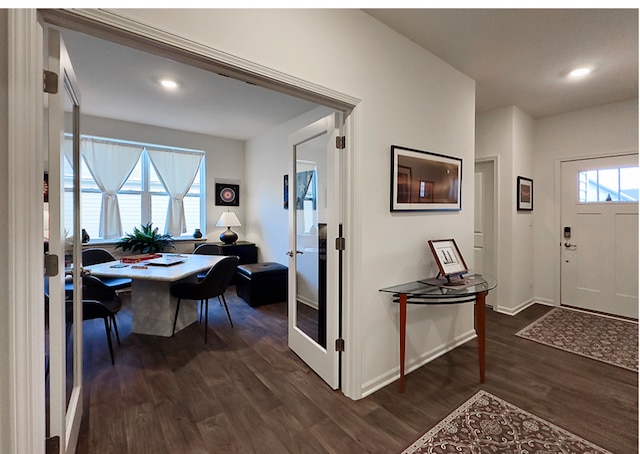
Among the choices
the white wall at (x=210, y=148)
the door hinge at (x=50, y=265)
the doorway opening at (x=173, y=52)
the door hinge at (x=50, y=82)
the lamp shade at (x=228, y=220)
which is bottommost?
the door hinge at (x=50, y=265)

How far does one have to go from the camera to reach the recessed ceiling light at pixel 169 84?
3.14 meters

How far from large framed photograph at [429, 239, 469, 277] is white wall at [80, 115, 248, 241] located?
413 centimetres

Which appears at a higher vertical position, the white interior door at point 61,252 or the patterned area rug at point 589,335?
the white interior door at point 61,252

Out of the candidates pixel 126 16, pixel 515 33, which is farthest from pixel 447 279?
pixel 126 16

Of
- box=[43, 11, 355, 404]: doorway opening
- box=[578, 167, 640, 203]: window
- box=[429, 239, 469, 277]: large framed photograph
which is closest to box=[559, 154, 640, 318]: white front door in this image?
box=[578, 167, 640, 203]: window

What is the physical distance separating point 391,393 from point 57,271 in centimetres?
204

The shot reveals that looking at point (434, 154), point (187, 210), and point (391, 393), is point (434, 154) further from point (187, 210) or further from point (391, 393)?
point (187, 210)

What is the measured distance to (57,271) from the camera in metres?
1.20

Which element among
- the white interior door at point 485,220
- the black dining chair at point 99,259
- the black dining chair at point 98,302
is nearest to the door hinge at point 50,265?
the black dining chair at point 98,302

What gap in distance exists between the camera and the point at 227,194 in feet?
18.3

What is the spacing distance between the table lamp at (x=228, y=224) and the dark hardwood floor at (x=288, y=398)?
8.01 ft

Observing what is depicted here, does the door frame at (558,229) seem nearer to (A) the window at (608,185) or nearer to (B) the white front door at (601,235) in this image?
(B) the white front door at (601,235)

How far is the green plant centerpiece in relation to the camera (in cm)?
452

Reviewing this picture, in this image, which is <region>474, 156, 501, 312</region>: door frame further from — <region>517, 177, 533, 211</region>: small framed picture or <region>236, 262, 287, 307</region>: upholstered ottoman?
<region>236, 262, 287, 307</region>: upholstered ottoman
